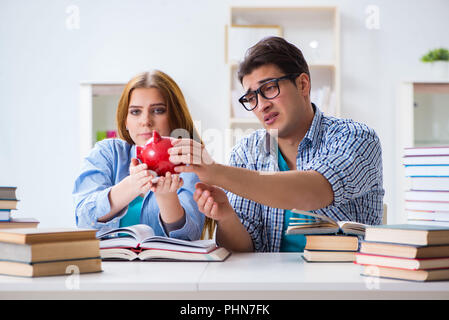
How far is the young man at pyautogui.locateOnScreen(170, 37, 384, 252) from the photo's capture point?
1.58 meters

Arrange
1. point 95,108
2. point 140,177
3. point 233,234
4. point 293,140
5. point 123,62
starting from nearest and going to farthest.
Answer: point 140,177 < point 233,234 < point 293,140 < point 95,108 < point 123,62

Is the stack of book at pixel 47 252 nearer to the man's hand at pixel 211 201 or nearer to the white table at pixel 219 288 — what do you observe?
the white table at pixel 219 288

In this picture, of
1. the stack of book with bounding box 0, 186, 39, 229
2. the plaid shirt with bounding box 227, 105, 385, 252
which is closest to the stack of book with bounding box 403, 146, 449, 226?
the plaid shirt with bounding box 227, 105, 385, 252

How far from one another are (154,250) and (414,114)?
3.36 m

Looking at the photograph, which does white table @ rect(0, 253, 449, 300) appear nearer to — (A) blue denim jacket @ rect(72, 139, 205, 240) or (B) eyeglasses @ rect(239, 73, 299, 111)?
(A) blue denim jacket @ rect(72, 139, 205, 240)

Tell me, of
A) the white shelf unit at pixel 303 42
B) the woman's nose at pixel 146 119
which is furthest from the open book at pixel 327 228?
the white shelf unit at pixel 303 42

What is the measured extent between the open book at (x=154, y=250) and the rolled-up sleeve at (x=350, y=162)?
410 mm

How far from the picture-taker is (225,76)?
4.34 m

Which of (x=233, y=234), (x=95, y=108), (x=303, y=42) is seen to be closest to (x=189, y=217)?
(x=233, y=234)

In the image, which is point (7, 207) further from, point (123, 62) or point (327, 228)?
point (123, 62)

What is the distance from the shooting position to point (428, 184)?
177cm

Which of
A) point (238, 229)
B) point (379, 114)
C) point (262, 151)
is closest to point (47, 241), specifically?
point (238, 229)

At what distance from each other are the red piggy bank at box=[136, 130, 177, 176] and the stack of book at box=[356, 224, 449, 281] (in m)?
0.58

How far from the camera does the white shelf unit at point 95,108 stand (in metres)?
4.22
